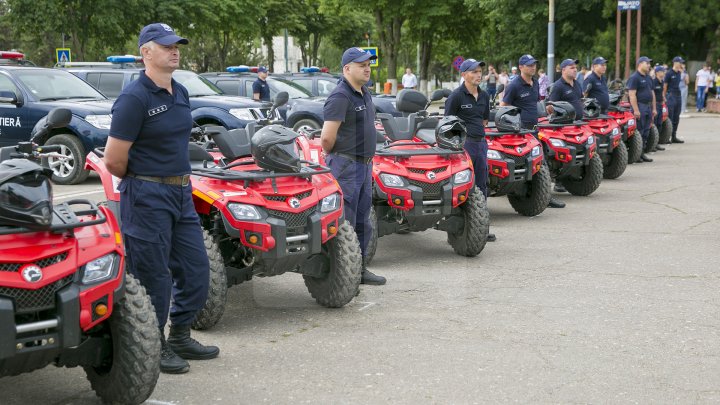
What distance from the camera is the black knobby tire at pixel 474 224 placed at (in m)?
8.72

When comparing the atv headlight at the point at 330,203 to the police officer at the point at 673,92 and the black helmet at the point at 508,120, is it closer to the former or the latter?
the black helmet at the point at 508,120

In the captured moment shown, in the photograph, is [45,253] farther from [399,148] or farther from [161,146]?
[399,148]

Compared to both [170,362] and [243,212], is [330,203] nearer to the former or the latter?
[243,212]

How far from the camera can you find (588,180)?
43.0 feet

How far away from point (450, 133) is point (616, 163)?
7.04 metres

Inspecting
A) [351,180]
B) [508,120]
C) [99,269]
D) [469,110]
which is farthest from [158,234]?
[508,120]

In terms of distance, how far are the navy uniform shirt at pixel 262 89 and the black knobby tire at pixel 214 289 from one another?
13.5m

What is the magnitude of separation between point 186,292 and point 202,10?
32115 mm

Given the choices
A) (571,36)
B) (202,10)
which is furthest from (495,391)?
(571,36)

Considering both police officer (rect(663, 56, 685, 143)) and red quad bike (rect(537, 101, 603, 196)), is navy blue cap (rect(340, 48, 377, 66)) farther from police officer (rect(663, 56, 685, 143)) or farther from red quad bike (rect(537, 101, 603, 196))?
police officer (rect(663, 56, 685, 143))

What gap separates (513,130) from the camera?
1073cm

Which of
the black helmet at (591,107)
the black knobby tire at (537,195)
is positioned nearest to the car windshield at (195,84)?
the black helmet at (591,107)

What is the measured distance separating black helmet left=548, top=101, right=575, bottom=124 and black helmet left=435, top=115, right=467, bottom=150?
4.10 meters

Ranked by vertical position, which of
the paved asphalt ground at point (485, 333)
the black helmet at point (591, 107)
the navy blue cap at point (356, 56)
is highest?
the navy blue cap at point (356, 56)
